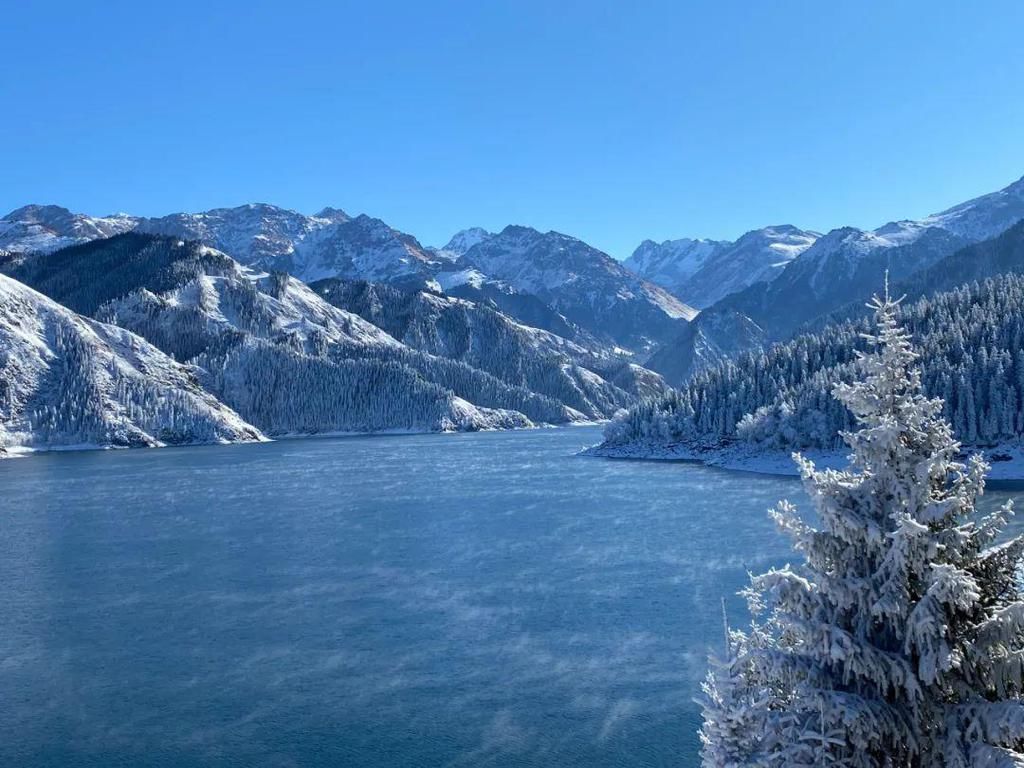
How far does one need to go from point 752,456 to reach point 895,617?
15010 centimetres

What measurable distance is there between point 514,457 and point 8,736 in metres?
159

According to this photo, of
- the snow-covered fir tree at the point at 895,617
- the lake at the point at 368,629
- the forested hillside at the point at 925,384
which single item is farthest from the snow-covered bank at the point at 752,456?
the snow-covered fir tree at the point at 895,617

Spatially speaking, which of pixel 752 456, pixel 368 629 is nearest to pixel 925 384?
pixel 752 456

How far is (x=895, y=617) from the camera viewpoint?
13.8 metres

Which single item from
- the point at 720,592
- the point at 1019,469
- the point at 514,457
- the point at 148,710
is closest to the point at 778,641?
the point at 148,710

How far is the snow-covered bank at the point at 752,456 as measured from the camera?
413ft

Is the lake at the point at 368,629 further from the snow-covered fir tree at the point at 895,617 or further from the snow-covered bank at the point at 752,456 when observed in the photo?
the snow-covered bank at the point at 752,456

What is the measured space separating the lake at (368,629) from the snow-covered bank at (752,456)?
34.6m

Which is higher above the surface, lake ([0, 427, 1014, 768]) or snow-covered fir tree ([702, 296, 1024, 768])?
snow-covered fir tree ([702, 296, 1024, 768])

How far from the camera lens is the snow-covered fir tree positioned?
13227 mm

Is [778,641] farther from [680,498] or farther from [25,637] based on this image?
[680,498]

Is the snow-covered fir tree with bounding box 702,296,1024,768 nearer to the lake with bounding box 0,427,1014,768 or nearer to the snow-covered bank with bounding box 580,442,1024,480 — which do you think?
the lake with bounding box 0,427,1014,768

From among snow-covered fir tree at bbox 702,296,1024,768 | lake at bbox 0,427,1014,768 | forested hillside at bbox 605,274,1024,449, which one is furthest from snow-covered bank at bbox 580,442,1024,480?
snow-covered fir tree at bbox 702,296,1024,768

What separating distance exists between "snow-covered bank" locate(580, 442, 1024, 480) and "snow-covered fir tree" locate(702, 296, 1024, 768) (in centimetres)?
8355
